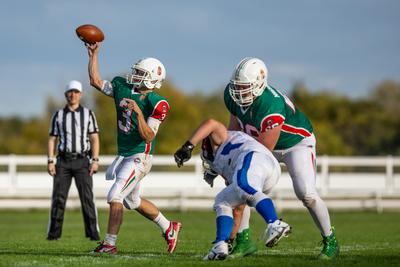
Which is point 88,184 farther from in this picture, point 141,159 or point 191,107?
point 191,107

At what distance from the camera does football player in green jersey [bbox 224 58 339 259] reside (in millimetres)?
8094

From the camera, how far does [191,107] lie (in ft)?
175

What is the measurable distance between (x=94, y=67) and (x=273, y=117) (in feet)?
7.31

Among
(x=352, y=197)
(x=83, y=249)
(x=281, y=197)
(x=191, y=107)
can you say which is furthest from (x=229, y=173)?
(x=191, y=107)

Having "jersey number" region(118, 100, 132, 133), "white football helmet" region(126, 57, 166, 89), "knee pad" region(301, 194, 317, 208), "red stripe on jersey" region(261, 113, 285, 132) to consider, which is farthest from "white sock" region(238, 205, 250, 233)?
"white football helmet" region(126, 57, 166, 89)

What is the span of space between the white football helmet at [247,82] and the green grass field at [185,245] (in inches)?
56.2

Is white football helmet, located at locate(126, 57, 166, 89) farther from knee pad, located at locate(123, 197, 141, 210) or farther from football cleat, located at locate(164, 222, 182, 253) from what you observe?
football cleat, located at locate(164, 222, 182, 253)

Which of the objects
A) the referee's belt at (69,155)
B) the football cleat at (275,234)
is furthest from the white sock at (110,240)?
the referee's belt at (69,155)

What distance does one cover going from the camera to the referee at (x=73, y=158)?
12086 mm

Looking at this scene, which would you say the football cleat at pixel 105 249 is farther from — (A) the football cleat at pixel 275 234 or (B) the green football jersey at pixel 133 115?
(A) the football cleat at pixel 275 234

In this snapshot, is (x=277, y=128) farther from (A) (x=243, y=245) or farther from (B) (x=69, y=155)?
(B) (x=69, y=155)

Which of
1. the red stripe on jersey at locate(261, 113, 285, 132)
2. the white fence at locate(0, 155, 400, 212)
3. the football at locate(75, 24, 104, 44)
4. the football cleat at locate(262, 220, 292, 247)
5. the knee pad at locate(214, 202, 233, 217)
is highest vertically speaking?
the football at locate(75, 24, 104, 44)

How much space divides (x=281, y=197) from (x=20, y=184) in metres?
6.44

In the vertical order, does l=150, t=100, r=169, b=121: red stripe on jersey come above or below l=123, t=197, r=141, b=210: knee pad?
A: above
